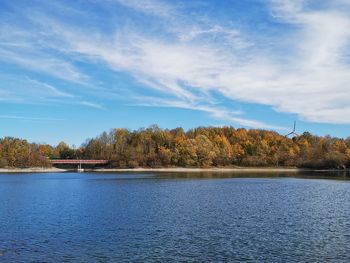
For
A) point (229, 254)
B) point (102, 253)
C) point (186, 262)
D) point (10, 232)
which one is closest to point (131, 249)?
point (102, 253)

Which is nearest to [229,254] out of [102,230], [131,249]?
[131,249]

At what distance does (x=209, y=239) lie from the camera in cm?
2925

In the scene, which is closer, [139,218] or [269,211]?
[139,218]

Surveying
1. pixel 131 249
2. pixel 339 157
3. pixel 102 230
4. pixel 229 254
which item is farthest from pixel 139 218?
pixel 339 157

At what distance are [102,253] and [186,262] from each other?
5.61 m

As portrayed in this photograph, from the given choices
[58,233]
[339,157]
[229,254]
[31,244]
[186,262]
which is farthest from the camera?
[339,157]

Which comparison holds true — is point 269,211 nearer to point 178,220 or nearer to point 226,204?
point 226,204

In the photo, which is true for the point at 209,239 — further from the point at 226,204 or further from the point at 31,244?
the point at 226,204

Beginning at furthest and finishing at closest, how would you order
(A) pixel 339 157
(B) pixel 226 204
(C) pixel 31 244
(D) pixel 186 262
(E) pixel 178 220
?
(A) pixel 339 157
(B) pixel 226 204
(E) pixel 178 220
(C) pixel 31 244
(D) pixel 186 262

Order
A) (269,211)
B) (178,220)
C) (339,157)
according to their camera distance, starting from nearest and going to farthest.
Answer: (178,220) < (269,211) < (339,157)

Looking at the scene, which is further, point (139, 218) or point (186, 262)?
point (139, 218)

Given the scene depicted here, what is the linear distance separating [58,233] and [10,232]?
4.03 m

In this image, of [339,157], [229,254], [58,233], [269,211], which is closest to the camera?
[229,254]

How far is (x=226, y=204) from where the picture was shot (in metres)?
49.9
